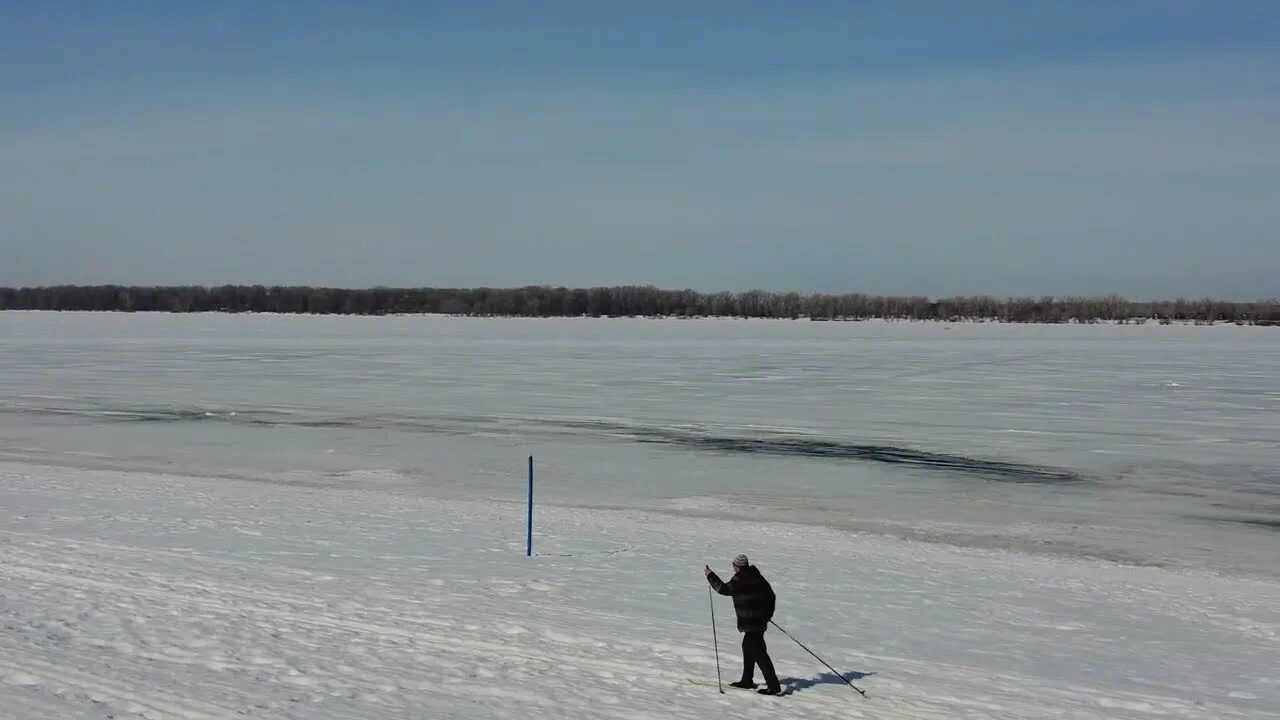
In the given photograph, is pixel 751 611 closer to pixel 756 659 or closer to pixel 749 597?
pixel 749 597

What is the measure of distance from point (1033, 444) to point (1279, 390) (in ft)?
50.6

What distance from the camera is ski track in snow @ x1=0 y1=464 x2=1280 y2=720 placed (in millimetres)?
7664

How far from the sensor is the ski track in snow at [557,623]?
7.66 m

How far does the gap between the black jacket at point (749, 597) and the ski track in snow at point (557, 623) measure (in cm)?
47

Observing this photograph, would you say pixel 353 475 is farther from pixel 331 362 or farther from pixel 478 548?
pixel 331 362

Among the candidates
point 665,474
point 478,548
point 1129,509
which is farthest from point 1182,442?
point 478,548

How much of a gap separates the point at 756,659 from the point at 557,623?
2.09 m

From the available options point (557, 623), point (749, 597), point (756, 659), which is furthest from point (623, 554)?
point (749, 597)

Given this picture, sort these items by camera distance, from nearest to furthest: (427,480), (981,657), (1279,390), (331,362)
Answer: (981,657) < (427,480) < (1279,390) < (331,362)

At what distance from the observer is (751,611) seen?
7879 mm

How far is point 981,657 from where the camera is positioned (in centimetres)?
909

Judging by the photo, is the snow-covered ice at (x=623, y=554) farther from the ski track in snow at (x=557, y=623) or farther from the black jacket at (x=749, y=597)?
the black jacket at (x=749, y=597)

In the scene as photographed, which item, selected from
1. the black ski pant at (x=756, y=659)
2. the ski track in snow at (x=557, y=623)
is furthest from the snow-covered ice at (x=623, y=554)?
the black ski pant at (x=756, y=659)

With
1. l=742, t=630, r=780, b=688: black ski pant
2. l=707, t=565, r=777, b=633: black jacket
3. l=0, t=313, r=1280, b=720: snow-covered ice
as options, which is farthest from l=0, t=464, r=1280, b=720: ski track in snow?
l=707, t=565, r=777, b=633: black jacket
